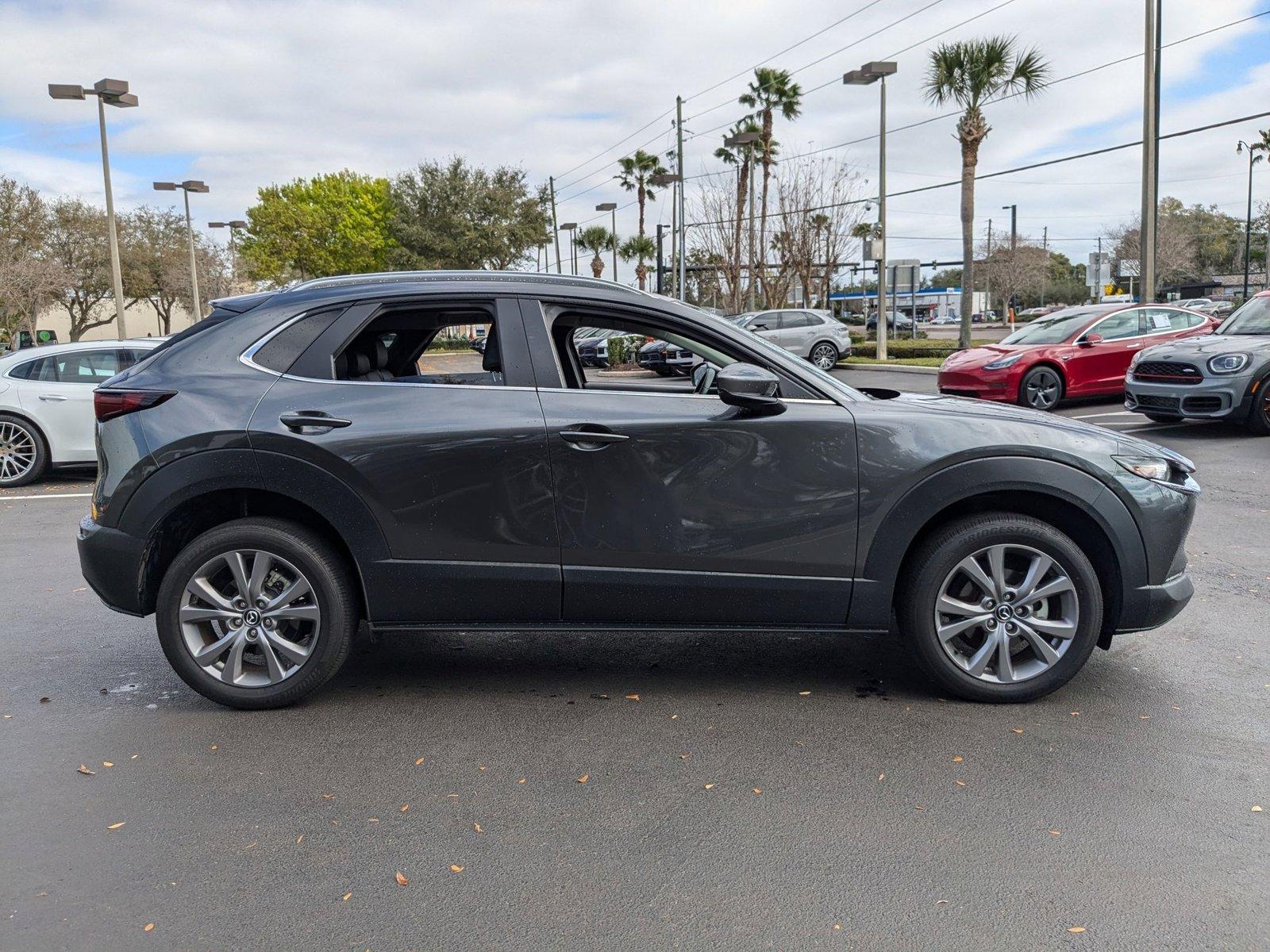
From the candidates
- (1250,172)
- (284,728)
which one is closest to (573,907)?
(284,728)

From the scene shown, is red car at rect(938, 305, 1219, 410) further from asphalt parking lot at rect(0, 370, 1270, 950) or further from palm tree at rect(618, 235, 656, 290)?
palm tree at rect(618, 235, 656, 290)

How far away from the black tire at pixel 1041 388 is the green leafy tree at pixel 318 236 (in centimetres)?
4850

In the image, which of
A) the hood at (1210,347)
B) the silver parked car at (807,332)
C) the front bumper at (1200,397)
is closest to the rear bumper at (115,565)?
the front bumper at (1200,397)

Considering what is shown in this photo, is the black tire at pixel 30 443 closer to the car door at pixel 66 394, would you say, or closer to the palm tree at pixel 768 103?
the car door at pixel 66 394

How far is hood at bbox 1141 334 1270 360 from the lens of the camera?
12250 millimetres

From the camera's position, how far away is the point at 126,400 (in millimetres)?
4340

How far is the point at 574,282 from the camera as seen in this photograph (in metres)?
4.50

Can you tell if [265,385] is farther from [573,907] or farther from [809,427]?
[573,907]

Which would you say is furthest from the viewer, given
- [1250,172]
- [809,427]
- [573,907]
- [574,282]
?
[1250,172]

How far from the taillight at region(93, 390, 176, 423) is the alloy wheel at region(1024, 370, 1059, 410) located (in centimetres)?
1333

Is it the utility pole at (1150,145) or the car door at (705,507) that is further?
the utility pole at (1150,145)

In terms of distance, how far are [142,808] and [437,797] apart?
975mm

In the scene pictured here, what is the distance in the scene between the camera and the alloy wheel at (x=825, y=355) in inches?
1099

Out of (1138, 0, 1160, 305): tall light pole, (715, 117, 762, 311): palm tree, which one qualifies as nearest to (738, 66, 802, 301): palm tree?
(715, 117, 762, 311): palm tree
